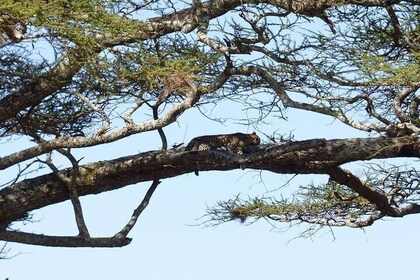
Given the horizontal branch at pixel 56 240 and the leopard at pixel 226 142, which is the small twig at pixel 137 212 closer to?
the horizontal branch at pixel 56 240

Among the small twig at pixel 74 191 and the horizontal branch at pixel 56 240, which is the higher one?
the small twig at pixel 74 191

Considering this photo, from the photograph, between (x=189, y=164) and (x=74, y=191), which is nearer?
(x=189, y=164)

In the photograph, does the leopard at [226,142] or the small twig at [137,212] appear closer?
the leopard at [226,142]

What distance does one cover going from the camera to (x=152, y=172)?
9320 mm

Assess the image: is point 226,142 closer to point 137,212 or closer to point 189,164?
point 189,164

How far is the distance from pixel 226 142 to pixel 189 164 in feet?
1.26

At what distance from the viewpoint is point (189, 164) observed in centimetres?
903

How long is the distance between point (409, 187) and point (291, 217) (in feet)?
5.39

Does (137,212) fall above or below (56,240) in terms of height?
above

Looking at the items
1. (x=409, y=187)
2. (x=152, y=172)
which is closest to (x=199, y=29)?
(x=152, y=172)

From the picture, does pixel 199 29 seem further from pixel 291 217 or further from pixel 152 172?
pixel 291 217

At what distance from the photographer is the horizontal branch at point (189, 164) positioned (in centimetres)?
879

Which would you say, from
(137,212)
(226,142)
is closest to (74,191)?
(137,212)

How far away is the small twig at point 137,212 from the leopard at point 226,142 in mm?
716
